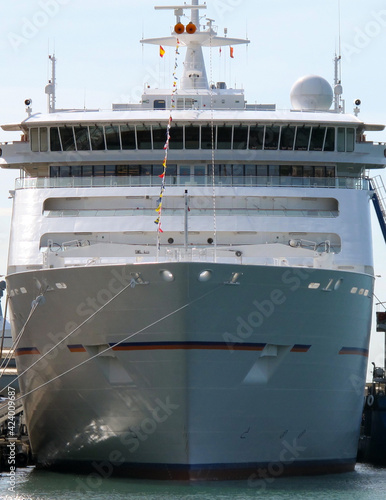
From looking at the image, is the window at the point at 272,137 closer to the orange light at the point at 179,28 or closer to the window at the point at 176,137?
the window at the point at 176,137

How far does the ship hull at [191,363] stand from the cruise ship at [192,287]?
35mm

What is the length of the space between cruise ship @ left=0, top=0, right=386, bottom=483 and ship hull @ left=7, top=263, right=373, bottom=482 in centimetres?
3

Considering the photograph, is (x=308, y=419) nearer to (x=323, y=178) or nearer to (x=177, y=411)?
(x=177, y=411)

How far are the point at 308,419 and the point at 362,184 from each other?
6834mm

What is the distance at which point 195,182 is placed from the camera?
30.1 m

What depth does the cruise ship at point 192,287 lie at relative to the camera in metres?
25.5

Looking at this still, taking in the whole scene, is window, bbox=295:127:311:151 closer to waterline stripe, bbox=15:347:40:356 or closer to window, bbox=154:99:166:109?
window, bbox=154:99:166:109

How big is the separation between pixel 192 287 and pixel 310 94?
436 inches

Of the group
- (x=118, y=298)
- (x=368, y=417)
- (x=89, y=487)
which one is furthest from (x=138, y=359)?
(x=368, y=417)

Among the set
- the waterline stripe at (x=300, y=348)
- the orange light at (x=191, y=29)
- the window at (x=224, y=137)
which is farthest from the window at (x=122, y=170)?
the waterline stripe at (x=300, y=348)

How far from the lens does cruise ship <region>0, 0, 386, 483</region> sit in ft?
83.8

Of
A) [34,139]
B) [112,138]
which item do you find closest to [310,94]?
[112,138]

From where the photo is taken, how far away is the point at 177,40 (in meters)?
35.2

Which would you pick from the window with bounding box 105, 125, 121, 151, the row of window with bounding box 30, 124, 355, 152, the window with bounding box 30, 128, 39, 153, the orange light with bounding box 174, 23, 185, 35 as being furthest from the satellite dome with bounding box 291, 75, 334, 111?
the window with bounding box 30, 128, 39, 153
